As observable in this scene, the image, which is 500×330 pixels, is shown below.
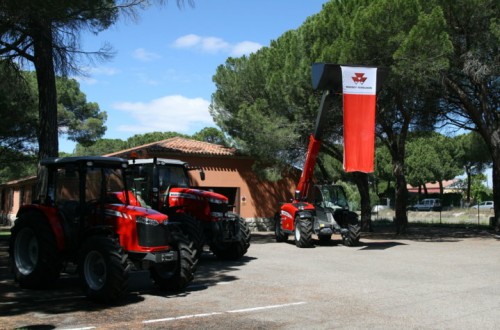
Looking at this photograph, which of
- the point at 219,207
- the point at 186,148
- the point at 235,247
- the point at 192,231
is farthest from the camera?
the point at 186,148

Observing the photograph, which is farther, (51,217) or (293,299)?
(51,217)

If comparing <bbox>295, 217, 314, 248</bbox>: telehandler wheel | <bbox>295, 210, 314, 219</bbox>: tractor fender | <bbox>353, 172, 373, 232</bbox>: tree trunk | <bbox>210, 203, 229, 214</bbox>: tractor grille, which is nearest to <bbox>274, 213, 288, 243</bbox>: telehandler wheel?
<bbox>295, 210, 314, 219</bbox>: tractor fender

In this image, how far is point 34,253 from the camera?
8.95m

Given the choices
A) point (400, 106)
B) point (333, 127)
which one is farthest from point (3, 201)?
point (400, 106)

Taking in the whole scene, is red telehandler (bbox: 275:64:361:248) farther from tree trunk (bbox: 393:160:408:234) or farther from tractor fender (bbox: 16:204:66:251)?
tractor fender (bbox: 16:204:66:251)

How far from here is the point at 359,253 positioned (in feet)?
49.1

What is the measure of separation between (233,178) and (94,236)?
17.4 meters

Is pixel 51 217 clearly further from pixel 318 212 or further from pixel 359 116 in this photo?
pixel 318 212

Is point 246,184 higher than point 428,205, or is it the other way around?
point 246,184

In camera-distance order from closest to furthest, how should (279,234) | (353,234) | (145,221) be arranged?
(145,221) < (353,234) < (279,234)

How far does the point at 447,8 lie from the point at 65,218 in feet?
52.3

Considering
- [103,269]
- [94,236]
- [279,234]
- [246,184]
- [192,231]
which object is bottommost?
[279,234]

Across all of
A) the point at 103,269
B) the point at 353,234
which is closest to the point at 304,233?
the point at 353,234

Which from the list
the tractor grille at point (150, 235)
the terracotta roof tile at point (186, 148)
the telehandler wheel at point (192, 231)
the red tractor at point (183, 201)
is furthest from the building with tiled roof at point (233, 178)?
the tractor grille at point (150, 235)
